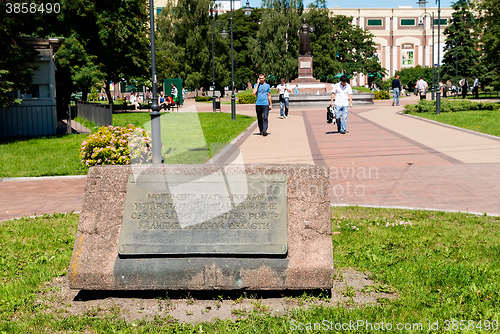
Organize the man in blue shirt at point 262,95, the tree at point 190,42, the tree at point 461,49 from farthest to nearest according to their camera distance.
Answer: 1. the tree at point 461,49
2. the tree at point 190,42
3. the man in blue shirt at point 262,95

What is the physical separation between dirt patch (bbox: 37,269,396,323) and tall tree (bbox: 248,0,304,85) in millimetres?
57906

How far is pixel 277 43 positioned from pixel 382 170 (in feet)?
174

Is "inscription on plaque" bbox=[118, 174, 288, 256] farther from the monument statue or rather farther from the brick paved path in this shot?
the monument statue

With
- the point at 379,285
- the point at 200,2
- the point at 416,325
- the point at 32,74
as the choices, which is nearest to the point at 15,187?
the point at 379,285

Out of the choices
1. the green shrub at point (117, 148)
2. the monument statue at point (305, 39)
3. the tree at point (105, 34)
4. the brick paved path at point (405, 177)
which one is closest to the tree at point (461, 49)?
the monument statue at point (305, 39)

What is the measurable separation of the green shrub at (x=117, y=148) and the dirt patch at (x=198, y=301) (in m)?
4.92

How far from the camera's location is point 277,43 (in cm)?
6212

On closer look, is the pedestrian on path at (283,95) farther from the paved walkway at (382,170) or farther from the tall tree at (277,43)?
the tall tree at (277,43)

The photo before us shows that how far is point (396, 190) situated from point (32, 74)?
50.9 feet

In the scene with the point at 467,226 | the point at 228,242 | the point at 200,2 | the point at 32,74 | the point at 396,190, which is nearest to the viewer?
the point at 228,242

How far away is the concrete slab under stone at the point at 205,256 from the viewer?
14.6 ft

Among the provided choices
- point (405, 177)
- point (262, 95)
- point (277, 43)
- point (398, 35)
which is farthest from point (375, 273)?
point (398, 35)

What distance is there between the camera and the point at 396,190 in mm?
9078

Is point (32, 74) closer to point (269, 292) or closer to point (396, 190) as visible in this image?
point (396, 190)
